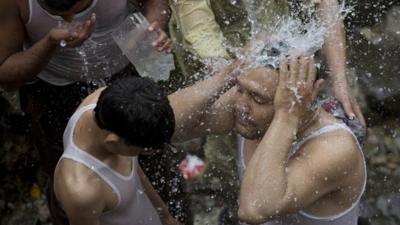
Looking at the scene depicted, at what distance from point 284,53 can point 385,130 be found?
251 cm

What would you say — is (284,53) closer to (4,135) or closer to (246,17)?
(246,17)

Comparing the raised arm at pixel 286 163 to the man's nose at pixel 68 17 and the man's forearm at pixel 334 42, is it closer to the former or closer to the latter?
the man's forearm at pixel 334 42

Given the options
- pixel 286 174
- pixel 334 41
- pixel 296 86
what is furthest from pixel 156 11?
pixel 286 174

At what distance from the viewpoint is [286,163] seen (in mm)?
2879

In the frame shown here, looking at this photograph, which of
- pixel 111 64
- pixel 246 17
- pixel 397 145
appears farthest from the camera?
pixel 397 145

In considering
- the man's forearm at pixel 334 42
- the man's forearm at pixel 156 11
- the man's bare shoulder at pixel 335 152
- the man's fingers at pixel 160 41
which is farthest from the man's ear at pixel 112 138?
the man's forearm at pixel 334 42

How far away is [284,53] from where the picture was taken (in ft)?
9.43

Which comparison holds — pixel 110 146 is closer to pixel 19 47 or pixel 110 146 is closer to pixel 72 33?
pixel 72 33

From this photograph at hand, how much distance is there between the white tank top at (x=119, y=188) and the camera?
9.67 feet

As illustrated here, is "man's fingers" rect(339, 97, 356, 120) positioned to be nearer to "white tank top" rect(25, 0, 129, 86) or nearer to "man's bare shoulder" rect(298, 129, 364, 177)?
"man's bare shoulder" rect(298, 129, 364, 177)

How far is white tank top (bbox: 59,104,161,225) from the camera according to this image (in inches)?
116

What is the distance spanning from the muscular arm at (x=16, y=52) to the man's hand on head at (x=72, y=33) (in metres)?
0.05

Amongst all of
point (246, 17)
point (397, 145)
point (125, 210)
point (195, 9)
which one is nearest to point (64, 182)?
point (125, 210)

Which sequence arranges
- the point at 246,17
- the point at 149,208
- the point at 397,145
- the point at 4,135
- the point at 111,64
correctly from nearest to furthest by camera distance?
the point at 149,208
the point at 111,64
the point at 246,17
the point at 4,135
the point at 397,145
